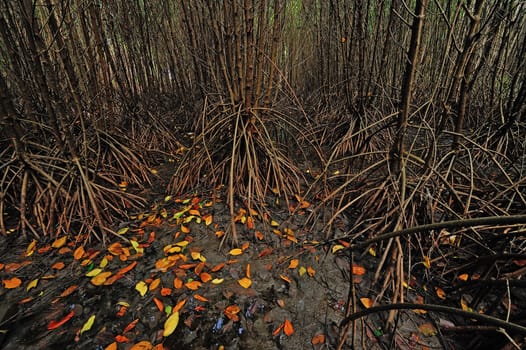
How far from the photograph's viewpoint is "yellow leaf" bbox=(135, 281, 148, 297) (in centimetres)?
196

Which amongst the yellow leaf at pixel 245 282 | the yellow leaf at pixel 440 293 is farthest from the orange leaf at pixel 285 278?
the yellow leaf at pixel 440 293

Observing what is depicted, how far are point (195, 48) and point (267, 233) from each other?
4.12m

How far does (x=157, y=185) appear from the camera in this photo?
366 centimetres

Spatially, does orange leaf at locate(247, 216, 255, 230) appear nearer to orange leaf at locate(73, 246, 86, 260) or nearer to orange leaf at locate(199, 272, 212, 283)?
orange leaf at locate(199, 272, 212, 283)

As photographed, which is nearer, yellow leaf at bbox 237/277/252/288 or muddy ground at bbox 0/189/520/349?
muddy ground at bbox 0/189/520/349

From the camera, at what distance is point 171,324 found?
5.73 ft

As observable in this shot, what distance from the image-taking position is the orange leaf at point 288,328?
173 centimetres

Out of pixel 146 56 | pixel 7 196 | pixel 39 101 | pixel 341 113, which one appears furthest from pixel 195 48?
pixel 7 196

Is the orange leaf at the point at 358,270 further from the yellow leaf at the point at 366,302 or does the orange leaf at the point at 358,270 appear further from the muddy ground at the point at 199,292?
the yellow leaf at the point at 366,302

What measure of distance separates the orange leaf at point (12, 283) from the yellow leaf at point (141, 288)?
951 millimetres

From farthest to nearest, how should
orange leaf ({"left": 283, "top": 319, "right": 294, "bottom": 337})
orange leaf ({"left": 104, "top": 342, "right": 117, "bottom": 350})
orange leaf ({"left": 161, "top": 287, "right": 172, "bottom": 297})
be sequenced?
1. orange leaf ({"left": 161, "top": 287, "right": 172, "bottom": 297})
2. orange leaf ({"left": 283, "top": 319, "right": 294, "bottom": 337})
3. orange leaf ({"left": 104, "top": 342, "right": 117, "bottom": 350})

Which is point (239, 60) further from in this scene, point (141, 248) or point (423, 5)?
point (141, 248)

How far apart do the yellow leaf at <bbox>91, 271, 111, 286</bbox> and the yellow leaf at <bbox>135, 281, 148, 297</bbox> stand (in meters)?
0.28

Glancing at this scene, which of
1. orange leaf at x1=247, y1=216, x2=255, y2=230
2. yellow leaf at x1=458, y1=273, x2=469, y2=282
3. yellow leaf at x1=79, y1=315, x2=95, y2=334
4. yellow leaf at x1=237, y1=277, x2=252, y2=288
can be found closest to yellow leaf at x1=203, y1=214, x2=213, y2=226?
orange leaf at x1=247, y1=216, x2=255, y2=230
